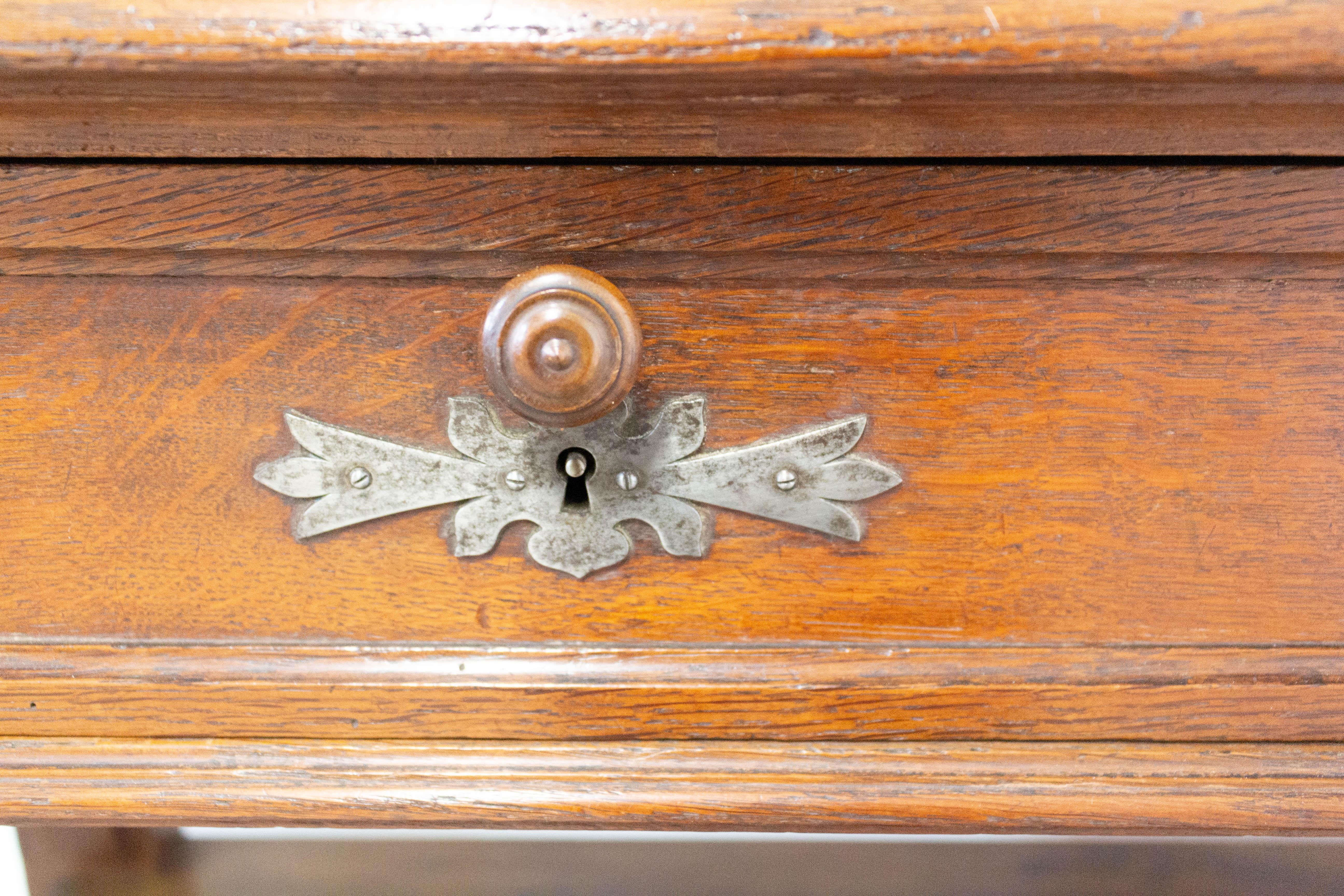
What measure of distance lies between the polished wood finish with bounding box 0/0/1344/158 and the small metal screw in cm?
14

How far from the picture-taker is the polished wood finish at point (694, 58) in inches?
12.5

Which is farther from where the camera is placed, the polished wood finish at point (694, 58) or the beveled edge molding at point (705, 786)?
the beveled edge molding at point (705, 786)

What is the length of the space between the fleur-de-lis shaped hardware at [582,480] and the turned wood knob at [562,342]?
0.05 m

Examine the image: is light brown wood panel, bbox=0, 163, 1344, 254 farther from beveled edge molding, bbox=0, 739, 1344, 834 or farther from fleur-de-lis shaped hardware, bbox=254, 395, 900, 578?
beveled edge molding, bbox=0, 739, 1344, 834

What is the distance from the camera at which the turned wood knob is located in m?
0.36

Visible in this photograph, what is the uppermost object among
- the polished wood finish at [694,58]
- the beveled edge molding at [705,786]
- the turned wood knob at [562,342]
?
the polished wood finish at [694,58]

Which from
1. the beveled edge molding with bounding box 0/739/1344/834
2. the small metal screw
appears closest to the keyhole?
the small metal screw

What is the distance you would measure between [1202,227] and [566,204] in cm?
26

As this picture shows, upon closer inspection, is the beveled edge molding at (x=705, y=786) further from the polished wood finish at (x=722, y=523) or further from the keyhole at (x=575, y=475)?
the keyhole at (x=575, y=475)

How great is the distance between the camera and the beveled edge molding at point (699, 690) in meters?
0.44

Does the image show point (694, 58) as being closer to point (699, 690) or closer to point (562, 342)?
point (562, 342)

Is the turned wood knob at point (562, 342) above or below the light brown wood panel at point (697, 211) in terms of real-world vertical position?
below

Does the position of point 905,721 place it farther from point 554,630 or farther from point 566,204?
point 566,204

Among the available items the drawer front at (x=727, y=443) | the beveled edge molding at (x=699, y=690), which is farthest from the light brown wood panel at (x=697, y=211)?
the beveled edge molding at (x=699, y=690)
